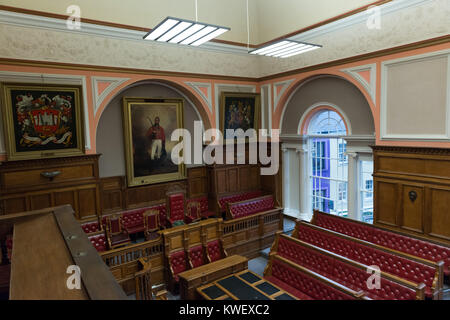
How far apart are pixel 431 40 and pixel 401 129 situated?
1909 mm

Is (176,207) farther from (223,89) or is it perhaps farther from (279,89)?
(279,89)

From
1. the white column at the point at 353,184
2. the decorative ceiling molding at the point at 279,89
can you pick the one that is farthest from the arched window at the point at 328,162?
the decorative ceiling molding at the point at 279,89

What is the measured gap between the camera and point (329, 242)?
6555mm

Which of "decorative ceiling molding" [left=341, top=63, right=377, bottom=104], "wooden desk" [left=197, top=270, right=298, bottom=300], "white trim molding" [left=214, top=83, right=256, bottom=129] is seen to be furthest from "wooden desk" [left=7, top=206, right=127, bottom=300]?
"white trim molding" [left=214, top=83, right=256, bottom=129]

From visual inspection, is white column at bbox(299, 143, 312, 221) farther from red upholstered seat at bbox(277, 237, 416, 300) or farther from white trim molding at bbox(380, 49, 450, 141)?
red upholstered seat at bbox(277, 237, 416, 300)

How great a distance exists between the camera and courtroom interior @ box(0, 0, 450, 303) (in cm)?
581

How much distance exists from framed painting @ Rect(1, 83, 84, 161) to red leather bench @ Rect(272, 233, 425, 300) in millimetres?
5541

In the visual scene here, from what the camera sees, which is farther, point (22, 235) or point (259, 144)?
point (259, 144)

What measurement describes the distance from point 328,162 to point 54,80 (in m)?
7.75

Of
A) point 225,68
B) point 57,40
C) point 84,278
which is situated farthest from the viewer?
point 225,68

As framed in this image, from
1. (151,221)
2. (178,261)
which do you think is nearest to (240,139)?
(151,221)
